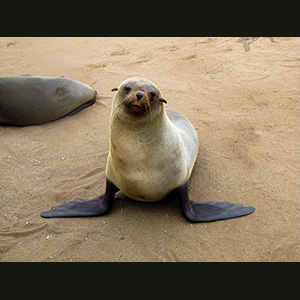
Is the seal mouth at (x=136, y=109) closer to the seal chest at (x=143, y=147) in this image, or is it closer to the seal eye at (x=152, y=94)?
the seal chest at (x=143, y=147)

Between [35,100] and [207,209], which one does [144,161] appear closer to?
[207,209]

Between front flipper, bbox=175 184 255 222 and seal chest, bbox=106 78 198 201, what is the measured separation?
0.61ft

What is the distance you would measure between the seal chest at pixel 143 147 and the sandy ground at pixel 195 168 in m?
0.40

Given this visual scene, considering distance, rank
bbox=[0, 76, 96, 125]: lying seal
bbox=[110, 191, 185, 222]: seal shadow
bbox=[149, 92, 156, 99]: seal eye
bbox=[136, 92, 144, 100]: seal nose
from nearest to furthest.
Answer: bbox=[136, 92, 144, 100]: seal nose, bbox=[149, 92, 156, 99]: seal eye, bbox=[110, 191, 185, 222]: seal shadow, bbox=[0, 76, 96, 125]: lying seal

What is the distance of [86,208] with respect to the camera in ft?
10.5

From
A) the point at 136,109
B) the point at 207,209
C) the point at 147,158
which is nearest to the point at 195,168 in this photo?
the point at 207,209

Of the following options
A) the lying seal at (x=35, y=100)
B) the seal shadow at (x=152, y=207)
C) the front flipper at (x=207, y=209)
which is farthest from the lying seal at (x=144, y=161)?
the lying seal at (x=35, y=100)

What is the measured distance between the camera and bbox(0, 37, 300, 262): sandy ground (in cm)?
282

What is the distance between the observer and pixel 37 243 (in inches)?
112

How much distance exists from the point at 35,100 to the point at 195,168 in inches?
113

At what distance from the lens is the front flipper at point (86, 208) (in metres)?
3.12

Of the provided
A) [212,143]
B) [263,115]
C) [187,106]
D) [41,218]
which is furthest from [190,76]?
[41,218]

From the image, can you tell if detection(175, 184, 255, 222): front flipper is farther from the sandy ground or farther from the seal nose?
the seal nose

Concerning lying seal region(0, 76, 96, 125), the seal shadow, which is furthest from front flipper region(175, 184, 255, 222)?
lying seal region(0, 76, 96, 125)
